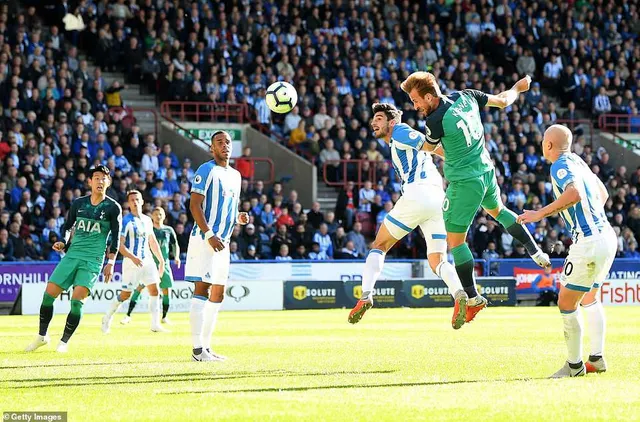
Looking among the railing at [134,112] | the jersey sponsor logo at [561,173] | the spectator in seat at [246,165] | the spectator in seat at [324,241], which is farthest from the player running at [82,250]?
the spectator in seat at [246,165]

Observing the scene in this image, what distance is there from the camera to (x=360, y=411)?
7.84m

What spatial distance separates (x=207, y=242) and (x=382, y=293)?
55.4ft

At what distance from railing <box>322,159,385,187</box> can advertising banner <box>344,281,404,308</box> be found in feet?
18.1

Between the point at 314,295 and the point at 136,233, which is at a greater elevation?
the point at 136,233

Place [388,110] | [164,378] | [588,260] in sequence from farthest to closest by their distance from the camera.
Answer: [388,110]
[164,378]
[588,260]

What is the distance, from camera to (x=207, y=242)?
1223 centimetres

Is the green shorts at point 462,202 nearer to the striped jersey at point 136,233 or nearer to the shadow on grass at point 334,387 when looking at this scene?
the shadow on grass at point 334,387

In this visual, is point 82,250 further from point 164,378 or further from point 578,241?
point 578,241

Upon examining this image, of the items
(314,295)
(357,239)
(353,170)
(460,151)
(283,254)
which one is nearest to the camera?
(460,151)

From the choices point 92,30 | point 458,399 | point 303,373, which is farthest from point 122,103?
point 458,399

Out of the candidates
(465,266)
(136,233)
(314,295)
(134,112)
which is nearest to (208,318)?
(465,266)

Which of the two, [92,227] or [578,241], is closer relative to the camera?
[578,241]

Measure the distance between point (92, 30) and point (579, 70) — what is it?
17.9 metres

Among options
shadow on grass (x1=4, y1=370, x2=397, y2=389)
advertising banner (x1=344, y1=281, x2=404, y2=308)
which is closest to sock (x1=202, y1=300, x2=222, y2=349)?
shadow on grass (x1=4, y1=370, x2=397, y2=389)
